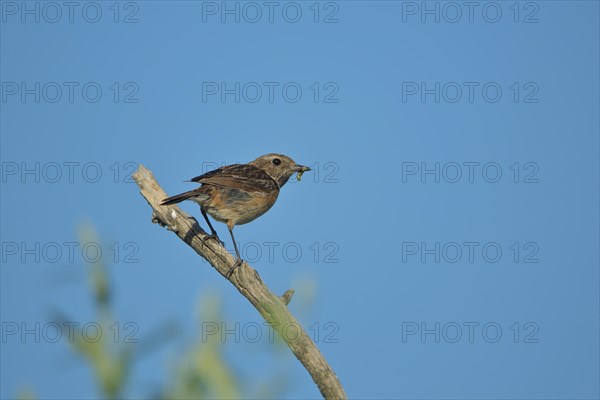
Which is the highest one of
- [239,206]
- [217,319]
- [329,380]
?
[217,319]

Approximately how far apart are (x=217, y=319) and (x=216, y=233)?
285 inches

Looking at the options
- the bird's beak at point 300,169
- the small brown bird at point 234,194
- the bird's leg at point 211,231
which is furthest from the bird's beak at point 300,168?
the bird's leg at point 211,231

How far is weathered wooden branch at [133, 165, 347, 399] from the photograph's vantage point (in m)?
7.15

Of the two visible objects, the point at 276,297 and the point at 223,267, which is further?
the point at 223,267

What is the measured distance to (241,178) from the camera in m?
10.6

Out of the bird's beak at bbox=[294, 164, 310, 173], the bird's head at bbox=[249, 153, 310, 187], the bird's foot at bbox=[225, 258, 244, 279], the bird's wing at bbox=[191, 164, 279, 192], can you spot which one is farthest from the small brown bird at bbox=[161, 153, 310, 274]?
the bird's beak at bbox=[294, 164, 310, 173]

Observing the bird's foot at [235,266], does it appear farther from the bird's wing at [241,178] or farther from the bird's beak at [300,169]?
the bird's beak at [300,169]

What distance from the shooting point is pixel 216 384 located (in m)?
2.48

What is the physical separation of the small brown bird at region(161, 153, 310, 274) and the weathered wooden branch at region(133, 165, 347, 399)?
0.88 feet

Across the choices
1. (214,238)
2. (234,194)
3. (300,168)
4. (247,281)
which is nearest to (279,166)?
(300,168)

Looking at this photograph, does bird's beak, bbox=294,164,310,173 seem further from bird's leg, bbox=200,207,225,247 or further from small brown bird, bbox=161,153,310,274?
bird's leg, bbox=200,207,225,247

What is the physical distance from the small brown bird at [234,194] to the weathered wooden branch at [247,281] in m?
0.27

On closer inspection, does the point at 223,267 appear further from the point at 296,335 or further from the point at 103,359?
the point at 103,359

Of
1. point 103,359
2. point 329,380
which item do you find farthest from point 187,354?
point 329,380
